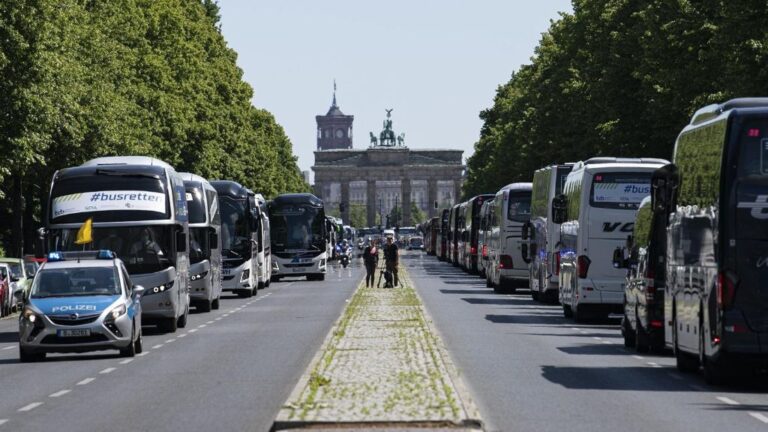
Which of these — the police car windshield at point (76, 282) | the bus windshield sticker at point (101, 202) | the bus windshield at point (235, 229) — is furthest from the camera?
the bus windshield at point (235, 229)

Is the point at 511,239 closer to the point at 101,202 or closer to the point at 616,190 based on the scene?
the point at 616,190

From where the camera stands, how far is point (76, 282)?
2870cm

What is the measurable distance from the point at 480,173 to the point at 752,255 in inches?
4705

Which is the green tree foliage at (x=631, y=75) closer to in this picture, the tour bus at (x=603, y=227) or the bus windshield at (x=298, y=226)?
the tour bus at (x=603, y=227)

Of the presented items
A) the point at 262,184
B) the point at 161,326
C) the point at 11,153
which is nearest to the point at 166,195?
the point at 161,326

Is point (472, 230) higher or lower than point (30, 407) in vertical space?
higher

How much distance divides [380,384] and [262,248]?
153 feet

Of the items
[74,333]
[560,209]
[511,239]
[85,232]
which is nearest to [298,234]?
[511,239]

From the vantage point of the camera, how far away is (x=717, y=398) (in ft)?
66.4

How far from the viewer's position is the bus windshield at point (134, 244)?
116 ft

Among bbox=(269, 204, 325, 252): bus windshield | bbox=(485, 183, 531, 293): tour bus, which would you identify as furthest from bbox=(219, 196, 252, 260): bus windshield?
bbox=(269, 204, 325, 252): bus windshield

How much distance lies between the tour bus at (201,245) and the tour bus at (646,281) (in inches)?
674

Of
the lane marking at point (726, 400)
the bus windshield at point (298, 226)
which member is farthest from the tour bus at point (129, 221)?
the bus windshield at point (298, 226)

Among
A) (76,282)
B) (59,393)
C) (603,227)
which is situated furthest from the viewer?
(603,227)
